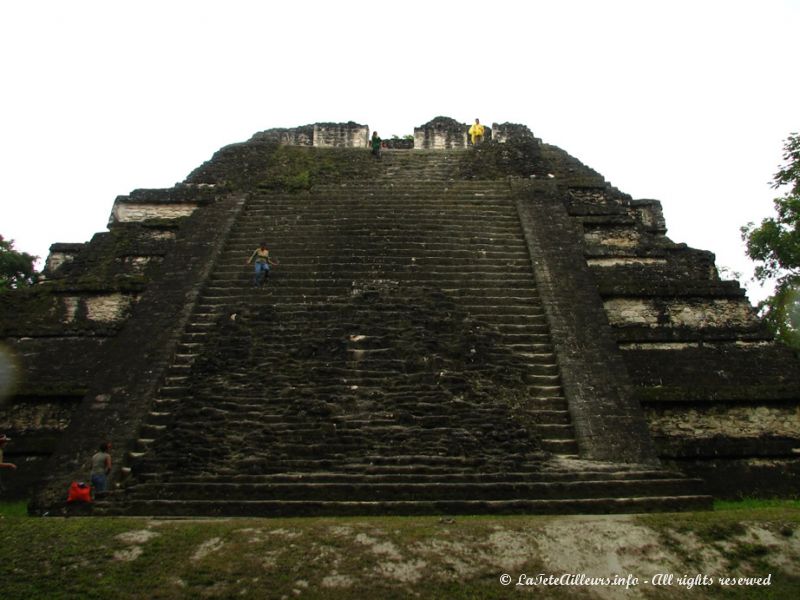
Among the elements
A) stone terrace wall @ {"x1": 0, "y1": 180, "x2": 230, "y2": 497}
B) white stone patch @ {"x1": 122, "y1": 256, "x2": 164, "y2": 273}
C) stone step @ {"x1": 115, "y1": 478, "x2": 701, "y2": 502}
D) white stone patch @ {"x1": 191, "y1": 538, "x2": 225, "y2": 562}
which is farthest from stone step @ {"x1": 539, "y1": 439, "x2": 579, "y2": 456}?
white stone patch @ {"x1": 122, "y1": 256, "x2": 164, "y2": 273}

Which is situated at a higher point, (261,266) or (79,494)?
→ (261,266)

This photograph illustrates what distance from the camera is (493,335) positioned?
24.0ft

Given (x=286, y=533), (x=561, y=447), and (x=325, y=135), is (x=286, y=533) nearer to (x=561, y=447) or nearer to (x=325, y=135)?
(x=561, y=447)

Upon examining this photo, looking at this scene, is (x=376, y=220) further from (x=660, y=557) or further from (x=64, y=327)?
(x=660, y=557)

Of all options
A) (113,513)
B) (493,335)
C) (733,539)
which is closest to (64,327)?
(113,513)

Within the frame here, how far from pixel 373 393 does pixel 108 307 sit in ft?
13.5

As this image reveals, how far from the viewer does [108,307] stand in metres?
8.36

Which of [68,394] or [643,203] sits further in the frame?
[643,203]

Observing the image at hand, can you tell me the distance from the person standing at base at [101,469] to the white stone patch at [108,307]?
2.90 m

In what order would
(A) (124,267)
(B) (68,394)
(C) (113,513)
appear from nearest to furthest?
(C) (113,513)
(B) (68,394)
(A) (124,267)

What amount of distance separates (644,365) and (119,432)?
5614 millimetres

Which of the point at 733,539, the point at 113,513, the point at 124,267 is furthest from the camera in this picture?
the point at 124,267

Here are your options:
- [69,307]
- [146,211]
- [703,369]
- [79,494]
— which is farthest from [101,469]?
[146,211]

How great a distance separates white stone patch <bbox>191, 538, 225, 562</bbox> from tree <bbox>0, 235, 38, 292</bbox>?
18.3 meters
